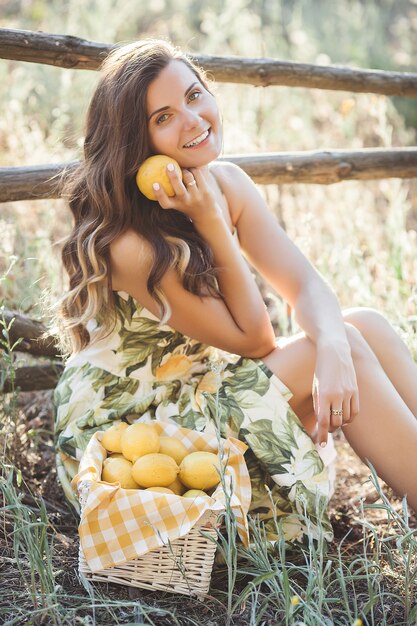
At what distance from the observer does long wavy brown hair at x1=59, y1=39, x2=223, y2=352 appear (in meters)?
2.16

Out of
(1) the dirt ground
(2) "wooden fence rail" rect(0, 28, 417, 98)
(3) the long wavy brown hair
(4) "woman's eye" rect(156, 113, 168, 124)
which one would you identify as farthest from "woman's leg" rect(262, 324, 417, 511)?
(2) "wooden fence rail" rect(0, 28, 417, 98)

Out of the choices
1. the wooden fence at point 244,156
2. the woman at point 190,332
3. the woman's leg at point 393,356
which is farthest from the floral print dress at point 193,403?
the wooden fence at point 244,156

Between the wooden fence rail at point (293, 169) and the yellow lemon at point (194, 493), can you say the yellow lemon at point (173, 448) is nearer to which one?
the yellow lemon at point (194, 493)

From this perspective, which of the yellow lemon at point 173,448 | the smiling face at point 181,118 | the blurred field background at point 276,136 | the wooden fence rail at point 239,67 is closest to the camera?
the yellow lemon at point 173,448

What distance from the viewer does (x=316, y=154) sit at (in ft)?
10.2

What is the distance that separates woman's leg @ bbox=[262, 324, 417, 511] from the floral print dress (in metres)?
0.07

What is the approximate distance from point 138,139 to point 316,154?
44.7 inches

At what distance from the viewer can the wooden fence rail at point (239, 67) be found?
255 cm

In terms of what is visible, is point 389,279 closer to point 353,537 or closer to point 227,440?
point 353,537

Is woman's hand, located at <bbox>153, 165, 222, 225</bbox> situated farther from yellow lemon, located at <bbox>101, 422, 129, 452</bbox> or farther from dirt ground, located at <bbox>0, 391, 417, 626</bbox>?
dirt ground, located at <bbox>0, 391, 417, 626</bbox>

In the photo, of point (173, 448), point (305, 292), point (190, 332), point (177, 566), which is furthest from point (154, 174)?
point (177, 566)

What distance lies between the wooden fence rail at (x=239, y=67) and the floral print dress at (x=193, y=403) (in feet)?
3.04

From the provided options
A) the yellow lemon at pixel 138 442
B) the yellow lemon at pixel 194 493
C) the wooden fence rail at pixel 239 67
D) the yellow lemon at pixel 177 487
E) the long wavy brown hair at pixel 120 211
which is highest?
the wooden fence rail at pixel 239 67

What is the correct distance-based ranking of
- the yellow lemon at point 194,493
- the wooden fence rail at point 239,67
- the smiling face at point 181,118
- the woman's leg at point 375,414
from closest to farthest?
the yellow lemon at point 194,493, the woman's leg at point 375,414, the smiling face at point 181,118, the wooden fence rail at point 239,67
